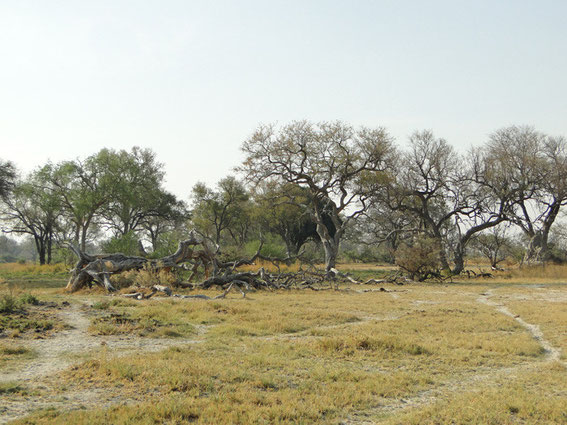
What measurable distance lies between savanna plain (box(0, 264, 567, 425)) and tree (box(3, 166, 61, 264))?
31163 mm

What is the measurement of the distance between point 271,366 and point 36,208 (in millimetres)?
46003

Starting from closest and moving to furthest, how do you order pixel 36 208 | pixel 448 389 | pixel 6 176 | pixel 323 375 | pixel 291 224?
pixel 448 389, pixel 323 375, pixel 6 176, pixel 36 208, pixel 291 224

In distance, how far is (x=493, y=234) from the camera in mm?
42250

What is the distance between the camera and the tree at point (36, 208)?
4074cm

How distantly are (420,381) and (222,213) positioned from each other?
46040 mm

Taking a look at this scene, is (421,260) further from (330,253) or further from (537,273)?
(537,273)

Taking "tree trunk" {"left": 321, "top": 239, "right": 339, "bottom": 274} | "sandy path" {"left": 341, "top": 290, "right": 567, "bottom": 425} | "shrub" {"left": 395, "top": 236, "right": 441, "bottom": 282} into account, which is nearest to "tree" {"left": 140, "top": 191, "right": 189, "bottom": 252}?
"tree trunk" {"left": 321, "top": 239, "right": 339, "bottom": 274}

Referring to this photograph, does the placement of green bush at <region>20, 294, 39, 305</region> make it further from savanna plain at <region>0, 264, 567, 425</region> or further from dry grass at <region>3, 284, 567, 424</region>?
dry grass at <region>3, 284, 567, 424</region>

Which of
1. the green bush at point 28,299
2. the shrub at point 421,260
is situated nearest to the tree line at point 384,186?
the shrub at point 421,260

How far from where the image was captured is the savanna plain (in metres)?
5.11

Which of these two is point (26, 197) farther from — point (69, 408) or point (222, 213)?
point (69, 408)

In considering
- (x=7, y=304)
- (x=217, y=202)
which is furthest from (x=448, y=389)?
(x=217, y=202)

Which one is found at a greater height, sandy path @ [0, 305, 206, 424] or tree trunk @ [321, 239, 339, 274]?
tree trunk @ [321, 239, 339, 274]

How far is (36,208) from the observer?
152 ft
